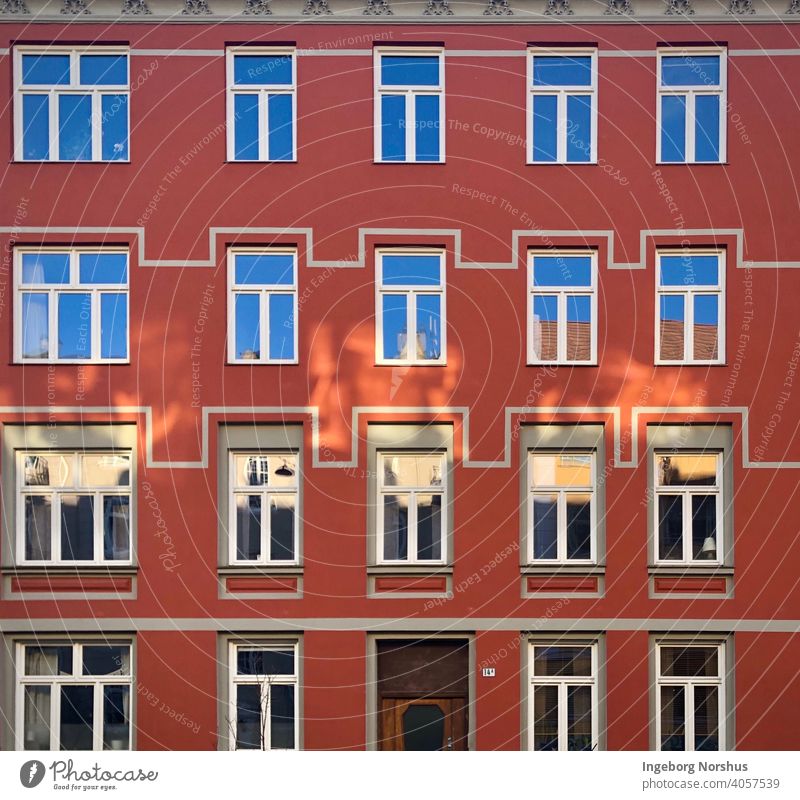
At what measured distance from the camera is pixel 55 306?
18438 millimetres

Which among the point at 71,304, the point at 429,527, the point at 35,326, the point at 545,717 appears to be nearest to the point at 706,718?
the point at 545,717

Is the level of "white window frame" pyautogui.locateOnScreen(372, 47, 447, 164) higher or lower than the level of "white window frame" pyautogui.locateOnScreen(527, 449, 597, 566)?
higher

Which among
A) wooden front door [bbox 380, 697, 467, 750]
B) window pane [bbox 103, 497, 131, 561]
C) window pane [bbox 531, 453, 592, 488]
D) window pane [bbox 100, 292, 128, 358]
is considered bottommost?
wooden front door [bbox 380, 697, 467, 750]

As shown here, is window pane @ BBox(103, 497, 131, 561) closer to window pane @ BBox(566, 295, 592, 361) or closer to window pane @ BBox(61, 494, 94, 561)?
window pane @ BBox(61, 494, 94, 561)

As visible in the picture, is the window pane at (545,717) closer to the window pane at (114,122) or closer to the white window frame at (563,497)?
the white window frame at (563,497)

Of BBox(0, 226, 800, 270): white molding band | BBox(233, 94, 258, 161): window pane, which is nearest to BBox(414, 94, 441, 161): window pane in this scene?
BBox(0, 226, 800, 270): white molding band

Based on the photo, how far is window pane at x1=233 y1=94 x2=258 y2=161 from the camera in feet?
60.5

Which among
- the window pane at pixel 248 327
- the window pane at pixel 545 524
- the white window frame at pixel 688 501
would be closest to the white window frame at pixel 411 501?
the window pane at pixel 545 524

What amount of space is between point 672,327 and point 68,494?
961 centimetres

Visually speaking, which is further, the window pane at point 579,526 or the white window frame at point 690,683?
the window pane at point 579,526

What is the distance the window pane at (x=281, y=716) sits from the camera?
18.0m

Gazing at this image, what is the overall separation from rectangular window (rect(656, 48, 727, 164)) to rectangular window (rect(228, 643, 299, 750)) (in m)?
9.65

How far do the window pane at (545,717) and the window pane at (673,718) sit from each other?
160cm
